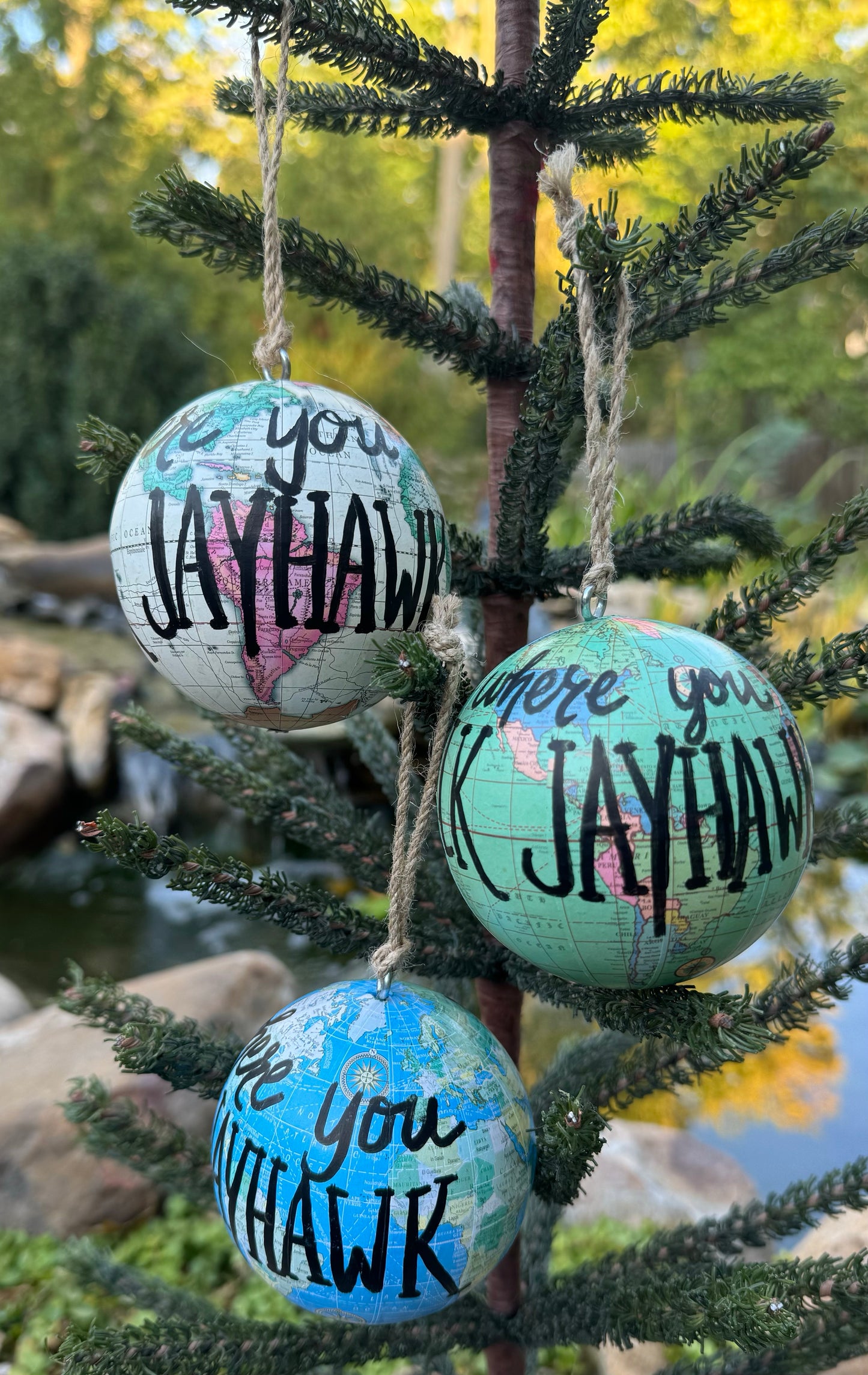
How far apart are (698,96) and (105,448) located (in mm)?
1082

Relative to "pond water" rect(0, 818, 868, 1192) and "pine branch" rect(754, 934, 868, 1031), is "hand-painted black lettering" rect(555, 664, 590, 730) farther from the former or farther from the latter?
"pond water" rect(0, 818, 868, 1192)

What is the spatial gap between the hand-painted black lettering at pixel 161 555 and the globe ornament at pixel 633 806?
424 millimetres

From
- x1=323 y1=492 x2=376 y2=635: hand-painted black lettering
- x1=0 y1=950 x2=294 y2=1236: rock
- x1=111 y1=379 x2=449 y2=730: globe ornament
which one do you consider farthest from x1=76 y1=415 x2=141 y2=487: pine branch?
x1=0 y1=950 x2=294 y2=1236: rock

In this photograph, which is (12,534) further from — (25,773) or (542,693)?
(542,693)

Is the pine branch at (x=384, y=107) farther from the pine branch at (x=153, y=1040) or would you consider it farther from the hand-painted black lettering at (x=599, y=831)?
the pine branch at (x=153, y=1040)

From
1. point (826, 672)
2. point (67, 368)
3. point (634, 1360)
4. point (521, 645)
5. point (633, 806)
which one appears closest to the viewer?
point (633, 806)

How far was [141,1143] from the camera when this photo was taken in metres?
1.78

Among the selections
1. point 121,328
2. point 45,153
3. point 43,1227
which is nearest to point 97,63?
point 45,153

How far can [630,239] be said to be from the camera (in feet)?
3.35

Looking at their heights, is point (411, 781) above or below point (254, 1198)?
above

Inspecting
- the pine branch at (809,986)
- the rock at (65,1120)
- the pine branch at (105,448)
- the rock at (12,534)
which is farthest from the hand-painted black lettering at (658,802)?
the rock at (12,534)

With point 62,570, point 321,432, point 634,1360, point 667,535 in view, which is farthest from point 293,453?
point 62,570

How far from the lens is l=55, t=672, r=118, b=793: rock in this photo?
25.9 ft

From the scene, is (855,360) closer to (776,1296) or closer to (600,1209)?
(600,1209)
